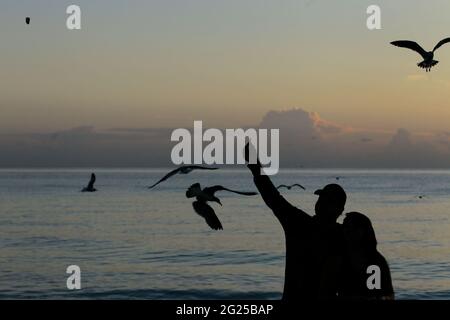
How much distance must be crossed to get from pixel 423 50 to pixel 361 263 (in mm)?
10001

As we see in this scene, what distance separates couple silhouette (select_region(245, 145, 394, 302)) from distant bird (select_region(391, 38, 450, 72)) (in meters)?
9.38

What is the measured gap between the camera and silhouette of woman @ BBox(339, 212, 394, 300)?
5.41 metres

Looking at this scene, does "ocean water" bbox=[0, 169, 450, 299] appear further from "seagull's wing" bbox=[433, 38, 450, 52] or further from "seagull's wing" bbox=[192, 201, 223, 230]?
"seagull's wing" bbox=[192, 201, 223, 230]

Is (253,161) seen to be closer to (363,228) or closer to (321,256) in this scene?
(321,256)

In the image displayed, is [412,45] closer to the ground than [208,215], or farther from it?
farther from it

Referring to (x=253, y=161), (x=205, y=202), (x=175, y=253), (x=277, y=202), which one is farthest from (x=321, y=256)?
(x=175, y=253)

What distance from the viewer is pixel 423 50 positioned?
1470 centimetres

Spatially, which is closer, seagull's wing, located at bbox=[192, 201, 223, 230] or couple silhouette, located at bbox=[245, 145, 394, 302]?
couple silhouette, located at bbox=[245, 145, 394, 302]

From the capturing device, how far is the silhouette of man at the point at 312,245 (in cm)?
532


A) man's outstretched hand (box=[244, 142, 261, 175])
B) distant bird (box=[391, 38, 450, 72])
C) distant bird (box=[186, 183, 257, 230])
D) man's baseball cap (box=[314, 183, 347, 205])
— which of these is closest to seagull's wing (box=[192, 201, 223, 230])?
distant bird (box=[186, 183, 257, 230])

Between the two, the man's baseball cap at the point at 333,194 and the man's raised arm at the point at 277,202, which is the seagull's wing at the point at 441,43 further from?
the man's raised arm at the point at 277,202
